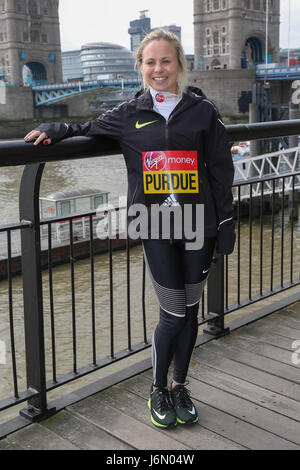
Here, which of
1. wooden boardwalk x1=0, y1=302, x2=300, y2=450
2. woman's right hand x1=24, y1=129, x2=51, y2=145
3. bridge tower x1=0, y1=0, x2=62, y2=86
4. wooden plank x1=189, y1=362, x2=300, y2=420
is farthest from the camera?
bridge tower x1=0, y1=0, x2=62, y2=86

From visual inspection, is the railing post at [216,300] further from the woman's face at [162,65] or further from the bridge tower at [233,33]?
the bridge tower at [233,33]

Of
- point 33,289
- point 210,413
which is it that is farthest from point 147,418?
point 33,289

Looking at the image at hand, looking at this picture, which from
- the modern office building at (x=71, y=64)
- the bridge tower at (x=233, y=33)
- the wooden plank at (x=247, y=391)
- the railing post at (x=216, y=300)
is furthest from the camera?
the modern office building at (x=71, y=64)

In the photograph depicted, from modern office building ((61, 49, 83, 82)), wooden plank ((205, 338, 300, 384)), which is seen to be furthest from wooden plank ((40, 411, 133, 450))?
modern office building ((61, 49, 83, 82))

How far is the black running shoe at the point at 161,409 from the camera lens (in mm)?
2043

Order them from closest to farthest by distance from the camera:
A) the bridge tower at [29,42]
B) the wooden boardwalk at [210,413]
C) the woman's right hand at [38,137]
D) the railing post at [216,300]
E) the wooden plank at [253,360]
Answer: the woman's right hand at [38,137]
the wooden boardwalk at [210,413]
the wooden plank at [253,360]
the railing post at [216,300]
the bridge tower at [29,42]

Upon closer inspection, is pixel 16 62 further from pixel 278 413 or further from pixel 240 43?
pixel 278 413

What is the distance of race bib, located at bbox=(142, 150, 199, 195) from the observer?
73.4 inches

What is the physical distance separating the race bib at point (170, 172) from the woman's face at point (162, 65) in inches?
9.2

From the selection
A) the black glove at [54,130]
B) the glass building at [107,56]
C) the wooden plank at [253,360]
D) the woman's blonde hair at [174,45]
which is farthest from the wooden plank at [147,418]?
the glass building at [107,56]

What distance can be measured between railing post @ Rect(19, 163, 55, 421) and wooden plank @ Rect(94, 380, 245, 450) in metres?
0.25

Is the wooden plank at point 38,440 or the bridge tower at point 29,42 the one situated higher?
the bridge tower at point 29,42

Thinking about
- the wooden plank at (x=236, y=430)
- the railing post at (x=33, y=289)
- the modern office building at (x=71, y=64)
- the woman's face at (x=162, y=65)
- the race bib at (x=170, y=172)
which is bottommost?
the wooden plank at (x=236, y=430)

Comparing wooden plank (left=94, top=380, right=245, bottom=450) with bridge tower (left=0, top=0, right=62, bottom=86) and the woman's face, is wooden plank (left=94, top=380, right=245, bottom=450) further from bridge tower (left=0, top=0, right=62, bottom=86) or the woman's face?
bridge tower (left=0, top=0, right=62, bottom=86)
